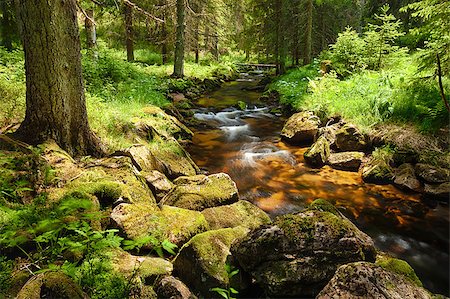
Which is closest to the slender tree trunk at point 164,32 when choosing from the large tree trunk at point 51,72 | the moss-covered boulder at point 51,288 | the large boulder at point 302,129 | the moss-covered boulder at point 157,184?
the large boulder at point 302,129

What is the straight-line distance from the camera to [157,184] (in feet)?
18.0

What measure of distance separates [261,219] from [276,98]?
13106mm

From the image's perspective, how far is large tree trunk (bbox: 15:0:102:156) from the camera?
452 centimetres

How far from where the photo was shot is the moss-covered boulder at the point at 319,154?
28.5 feet

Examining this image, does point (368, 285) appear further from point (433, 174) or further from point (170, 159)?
point (433, 174)

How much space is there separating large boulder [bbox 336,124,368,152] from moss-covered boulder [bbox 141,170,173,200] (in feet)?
18.7

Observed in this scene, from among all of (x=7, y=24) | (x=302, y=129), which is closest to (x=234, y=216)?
(x=302, y=129)

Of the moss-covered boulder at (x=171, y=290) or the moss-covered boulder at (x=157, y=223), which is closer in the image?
the moss-covered boulder at (x=171, y=290)

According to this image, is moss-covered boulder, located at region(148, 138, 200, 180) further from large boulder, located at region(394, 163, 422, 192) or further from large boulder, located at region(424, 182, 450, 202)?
large boulder, located at region(424, 182, 450, 202)

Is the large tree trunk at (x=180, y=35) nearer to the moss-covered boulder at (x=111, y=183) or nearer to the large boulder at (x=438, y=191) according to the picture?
the moss-covered boulder at (x=111, y=183)

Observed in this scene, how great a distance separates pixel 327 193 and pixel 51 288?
621 cm

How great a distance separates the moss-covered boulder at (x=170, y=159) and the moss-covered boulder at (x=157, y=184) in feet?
2.58

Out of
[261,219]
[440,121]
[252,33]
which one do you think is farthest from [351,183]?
[252,33]

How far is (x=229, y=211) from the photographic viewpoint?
4.92 meters
